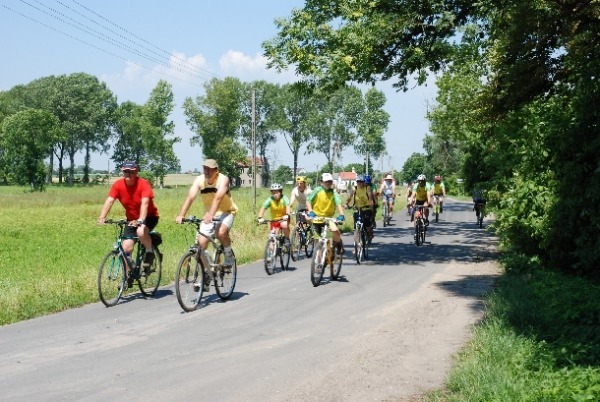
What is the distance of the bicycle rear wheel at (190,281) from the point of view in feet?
29.8

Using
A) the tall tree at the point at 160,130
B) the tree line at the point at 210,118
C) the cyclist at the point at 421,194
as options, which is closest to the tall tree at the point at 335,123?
the tree line at the point at 210,118

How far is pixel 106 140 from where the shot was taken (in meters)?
115

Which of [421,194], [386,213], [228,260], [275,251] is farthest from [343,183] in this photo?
[228,260]

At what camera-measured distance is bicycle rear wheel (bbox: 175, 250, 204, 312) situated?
9094 millimetres

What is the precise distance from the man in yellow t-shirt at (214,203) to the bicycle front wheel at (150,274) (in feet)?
4.32

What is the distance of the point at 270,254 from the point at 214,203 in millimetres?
4096

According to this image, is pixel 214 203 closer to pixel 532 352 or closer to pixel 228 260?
pixel 228 260

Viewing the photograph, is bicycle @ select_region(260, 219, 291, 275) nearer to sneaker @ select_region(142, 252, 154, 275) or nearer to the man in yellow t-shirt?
the man in yellow t-shirt

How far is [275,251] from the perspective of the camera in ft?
43.9

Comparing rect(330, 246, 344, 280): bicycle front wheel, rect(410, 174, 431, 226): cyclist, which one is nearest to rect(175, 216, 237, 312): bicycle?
rect(330, 246, 344, 280): bicycle front wheel

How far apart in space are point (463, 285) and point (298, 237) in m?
5.59

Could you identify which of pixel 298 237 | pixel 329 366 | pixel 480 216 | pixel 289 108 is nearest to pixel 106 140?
pixel 289 108

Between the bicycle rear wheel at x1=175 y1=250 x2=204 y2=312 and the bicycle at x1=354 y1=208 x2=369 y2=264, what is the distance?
238 inches

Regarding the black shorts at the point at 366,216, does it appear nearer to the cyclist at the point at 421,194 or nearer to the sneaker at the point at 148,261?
the cyclist at the point at 421,194
